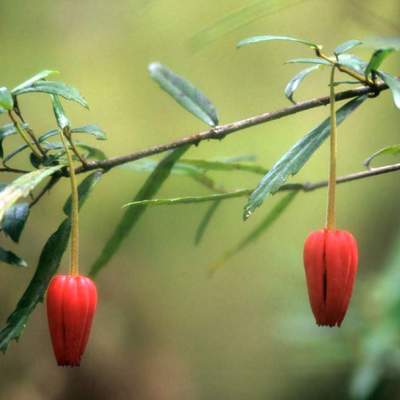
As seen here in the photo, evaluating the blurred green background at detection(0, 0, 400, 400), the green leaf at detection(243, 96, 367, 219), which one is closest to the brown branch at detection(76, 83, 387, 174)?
the green leaf at detection(243, 96, 367, 219)

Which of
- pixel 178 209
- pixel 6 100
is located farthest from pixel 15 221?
pixel 178 209

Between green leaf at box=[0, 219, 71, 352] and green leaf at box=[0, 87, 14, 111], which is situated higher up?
green leaf at box=[0, 87, 14, 111]

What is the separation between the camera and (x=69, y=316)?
55 centimetres

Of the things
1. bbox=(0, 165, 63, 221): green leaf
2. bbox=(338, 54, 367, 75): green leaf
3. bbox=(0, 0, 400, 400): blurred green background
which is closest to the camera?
bbox=(0, 165, 63, 221): green leaf

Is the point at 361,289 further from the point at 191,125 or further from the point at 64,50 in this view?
the point at 64,50

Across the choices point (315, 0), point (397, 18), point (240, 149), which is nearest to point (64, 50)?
point (240, 149)

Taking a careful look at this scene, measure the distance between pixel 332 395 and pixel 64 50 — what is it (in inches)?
41.9

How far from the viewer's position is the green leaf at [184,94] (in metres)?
0.70

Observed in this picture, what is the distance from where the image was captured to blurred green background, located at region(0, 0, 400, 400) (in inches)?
75.8

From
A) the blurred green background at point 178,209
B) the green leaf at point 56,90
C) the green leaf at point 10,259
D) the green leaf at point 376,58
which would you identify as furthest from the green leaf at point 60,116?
the blurred green background at point 178,209

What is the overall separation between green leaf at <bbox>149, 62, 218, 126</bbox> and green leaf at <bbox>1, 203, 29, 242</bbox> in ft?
0.52

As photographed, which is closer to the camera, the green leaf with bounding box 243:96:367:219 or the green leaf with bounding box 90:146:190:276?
the green leaf with bounding box 243:96:367:219

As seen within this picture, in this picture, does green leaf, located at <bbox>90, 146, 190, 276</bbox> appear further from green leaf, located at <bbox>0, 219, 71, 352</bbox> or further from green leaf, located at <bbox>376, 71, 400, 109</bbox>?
green leaf, located at <bbox>376, 71, 400, 109</bbox>

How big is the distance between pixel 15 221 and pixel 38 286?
80 mm
